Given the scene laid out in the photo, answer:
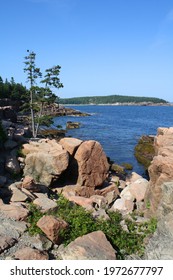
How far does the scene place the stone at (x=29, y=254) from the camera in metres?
11.2

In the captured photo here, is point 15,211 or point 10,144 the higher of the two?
point 10,144

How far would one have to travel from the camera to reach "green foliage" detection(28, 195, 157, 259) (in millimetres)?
12999

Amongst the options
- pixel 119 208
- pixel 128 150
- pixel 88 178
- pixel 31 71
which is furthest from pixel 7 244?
pixel 128 150

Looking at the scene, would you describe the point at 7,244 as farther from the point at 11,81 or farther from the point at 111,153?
the point at 11,81

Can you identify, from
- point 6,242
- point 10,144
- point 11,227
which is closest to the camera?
point 6,242

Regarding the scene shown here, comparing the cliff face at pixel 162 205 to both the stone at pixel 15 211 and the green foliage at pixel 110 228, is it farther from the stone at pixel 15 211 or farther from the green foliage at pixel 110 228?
the stone at pixel 15 211

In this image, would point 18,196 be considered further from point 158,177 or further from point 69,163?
point 158,177

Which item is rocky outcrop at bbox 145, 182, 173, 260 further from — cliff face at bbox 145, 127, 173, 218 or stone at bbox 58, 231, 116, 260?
cliff face at bbox 145, 127, 173, 218

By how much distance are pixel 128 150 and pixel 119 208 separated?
26.5 meters

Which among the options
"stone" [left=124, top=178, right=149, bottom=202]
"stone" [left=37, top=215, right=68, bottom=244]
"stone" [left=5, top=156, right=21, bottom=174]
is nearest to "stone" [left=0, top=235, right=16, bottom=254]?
"stone" [left=37, top=215, right=68, bottom=244]

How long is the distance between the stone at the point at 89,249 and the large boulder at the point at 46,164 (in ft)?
27.9

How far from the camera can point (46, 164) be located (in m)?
20.9

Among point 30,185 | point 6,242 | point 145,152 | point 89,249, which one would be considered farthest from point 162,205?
point 145,152

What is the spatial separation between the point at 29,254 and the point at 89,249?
2189 millimetres
